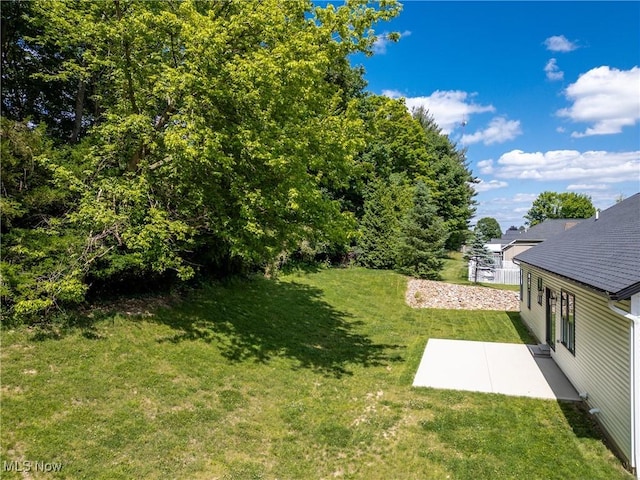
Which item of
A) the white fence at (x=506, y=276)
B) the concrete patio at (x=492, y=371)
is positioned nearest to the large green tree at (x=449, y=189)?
the white fence at (x=506, y=276)

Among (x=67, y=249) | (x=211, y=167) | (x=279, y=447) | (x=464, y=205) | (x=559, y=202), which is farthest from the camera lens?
(x=559, y=202)

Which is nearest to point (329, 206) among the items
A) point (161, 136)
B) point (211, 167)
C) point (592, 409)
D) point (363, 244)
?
point (211, 167)

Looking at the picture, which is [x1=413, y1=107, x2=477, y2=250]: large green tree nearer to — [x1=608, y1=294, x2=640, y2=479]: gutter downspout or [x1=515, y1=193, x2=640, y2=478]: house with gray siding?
Result: [x1=515, y1=193, x2=640, y2=478]: house with gray siding

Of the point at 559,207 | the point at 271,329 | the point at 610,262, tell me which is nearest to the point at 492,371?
the point at 610,262

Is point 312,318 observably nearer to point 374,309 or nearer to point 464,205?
point 374,309

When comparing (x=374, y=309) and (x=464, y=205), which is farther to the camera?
(x=464, y=205)

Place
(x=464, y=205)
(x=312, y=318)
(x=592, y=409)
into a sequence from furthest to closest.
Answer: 1. (x=464, y=205)
2. (x=312, y=318)
3. (x=592, y=409)

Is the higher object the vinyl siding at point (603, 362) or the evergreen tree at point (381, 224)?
the evergreen tree at point (381, 224)

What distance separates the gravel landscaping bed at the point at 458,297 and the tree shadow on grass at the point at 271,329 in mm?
5099

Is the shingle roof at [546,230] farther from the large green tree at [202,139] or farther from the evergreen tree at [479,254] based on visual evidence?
the large green tree at [202,139]

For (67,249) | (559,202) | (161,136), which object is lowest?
(67,249)

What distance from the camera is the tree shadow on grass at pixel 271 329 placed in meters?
9.68

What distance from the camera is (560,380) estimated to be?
895cm

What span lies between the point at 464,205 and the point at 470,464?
1307 inches
